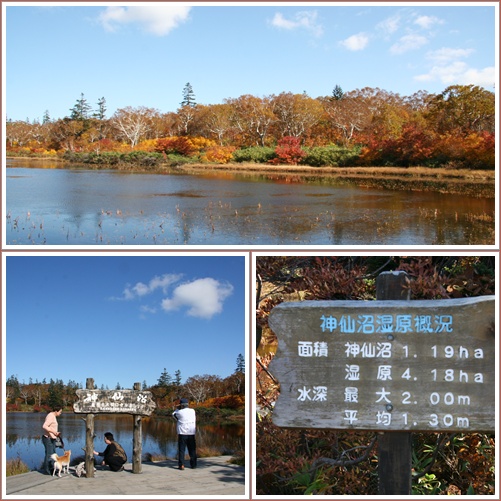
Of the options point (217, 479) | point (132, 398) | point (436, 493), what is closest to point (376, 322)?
point (436, 493)

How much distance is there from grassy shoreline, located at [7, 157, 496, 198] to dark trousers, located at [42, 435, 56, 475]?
249 inches

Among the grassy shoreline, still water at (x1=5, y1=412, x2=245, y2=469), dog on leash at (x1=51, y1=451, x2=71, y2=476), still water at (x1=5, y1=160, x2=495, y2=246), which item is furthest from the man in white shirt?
the grassy shoreline

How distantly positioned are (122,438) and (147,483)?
2.75m

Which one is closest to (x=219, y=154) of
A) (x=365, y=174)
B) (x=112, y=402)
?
(x=365, y=174)

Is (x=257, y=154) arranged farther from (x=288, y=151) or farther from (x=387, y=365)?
(x=387, y=365)

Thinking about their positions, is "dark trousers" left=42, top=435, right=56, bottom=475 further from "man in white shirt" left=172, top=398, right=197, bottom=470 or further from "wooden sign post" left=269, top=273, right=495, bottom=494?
"wooden sign post" left=269, top=273, right=495, bottom=494

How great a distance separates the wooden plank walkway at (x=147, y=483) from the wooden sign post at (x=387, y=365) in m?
1.63

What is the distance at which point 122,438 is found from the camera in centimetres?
742

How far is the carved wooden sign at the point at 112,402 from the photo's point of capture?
516cm

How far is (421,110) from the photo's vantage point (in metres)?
10.3

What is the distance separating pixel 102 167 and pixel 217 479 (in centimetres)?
770

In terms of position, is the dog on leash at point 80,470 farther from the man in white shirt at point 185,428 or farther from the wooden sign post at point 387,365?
the wooden sign post at point 387,365

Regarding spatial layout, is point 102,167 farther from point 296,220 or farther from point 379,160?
point 379,160

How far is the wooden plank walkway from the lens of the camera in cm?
445
